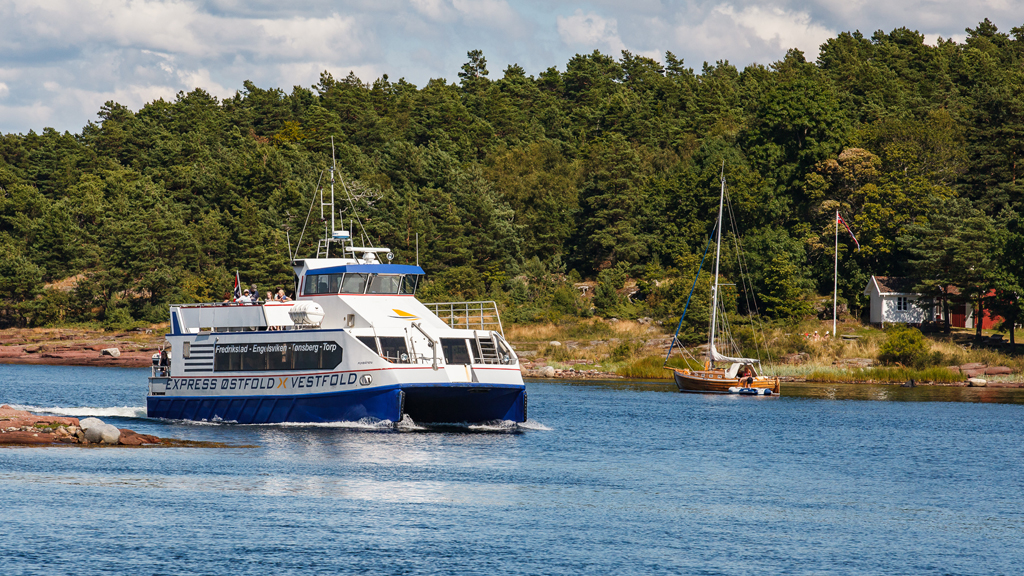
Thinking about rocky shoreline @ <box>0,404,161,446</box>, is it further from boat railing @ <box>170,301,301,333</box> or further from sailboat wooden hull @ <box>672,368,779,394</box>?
sailboat wooden hull @ <box>672,368,779,394</box>

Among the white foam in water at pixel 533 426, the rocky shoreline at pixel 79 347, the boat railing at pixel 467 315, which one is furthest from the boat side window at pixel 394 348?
the rocky shoreline at pixel 79 347

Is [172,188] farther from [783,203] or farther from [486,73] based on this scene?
[783,203]

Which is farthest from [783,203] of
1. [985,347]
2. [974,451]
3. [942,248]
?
[974,451]

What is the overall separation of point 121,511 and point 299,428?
15354 mm

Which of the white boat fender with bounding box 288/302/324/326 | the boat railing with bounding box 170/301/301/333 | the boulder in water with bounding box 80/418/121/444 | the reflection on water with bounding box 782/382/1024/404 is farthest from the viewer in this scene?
the reflection on water with bounding box 782/382/1024/404

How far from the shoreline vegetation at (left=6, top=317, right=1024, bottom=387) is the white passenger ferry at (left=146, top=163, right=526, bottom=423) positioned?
35.7 m

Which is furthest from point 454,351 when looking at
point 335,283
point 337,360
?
point 335,283

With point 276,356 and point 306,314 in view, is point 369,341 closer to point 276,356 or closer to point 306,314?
point 306,314

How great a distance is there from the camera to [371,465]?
3222cm

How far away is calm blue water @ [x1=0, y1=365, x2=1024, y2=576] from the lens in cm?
2141

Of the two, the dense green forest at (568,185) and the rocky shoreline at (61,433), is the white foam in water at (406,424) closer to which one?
the rocky shoreline at (61,433)

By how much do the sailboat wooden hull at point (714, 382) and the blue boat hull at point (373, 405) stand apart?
2733cm

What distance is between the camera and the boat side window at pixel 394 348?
38.8 meters

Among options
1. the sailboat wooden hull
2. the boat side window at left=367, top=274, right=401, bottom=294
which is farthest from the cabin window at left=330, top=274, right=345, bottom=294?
the sailboat wooden hull
